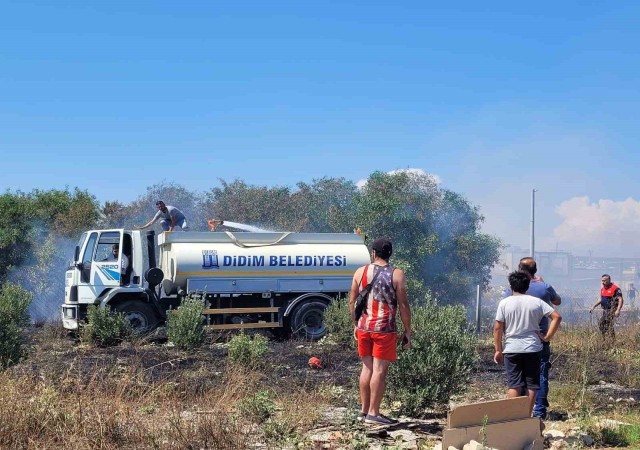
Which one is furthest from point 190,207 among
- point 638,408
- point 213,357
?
point 638,408

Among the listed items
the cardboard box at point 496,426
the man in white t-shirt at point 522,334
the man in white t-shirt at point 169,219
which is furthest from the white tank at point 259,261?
the cardboard box at point 496,426

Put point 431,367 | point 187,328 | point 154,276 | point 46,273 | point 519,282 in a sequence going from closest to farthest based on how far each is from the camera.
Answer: point 519,282 → point 431,367 → point 187,328 → point 154,276 → point 46,273

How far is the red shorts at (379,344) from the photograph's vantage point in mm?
7078

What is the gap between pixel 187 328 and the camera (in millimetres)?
14133

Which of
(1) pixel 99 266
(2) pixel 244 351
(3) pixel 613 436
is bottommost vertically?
(3) pixel 613 436

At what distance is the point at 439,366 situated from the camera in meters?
7.93

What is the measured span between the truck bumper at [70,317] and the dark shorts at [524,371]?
36.8 ft

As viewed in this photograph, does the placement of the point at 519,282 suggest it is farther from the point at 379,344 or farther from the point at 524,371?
the point at 379,344

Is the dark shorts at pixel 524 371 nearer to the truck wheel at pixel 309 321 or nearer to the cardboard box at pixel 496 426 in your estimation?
the cardboard box at pixel 496 426

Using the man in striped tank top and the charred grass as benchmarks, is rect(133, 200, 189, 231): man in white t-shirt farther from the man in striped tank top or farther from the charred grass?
the man in striped tank top

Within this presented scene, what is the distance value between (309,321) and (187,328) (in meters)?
4.07

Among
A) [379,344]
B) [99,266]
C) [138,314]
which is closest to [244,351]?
[379,344]

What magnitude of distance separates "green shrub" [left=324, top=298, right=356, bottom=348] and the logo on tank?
2.69 meters

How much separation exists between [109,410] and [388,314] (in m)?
2.65
